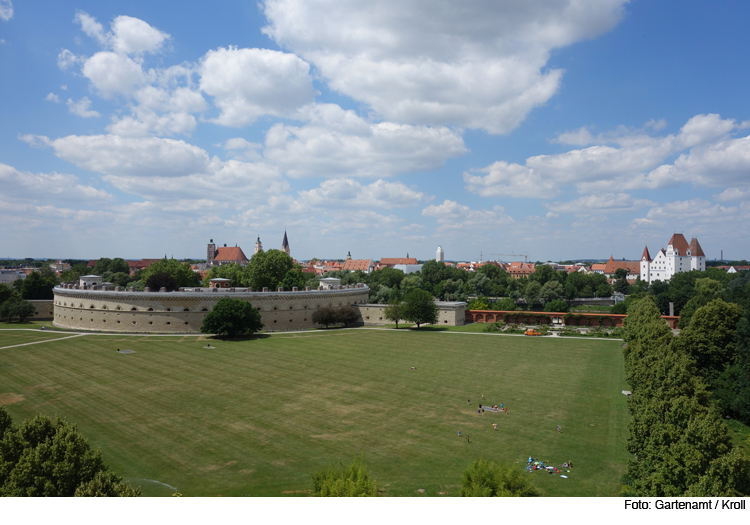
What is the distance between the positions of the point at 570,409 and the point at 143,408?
27.9 metres

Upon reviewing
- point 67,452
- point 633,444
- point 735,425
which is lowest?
point 735,425

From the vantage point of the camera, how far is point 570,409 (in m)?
28.6

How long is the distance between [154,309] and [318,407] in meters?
38.1

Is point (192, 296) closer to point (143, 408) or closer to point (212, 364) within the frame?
point (212, 364)

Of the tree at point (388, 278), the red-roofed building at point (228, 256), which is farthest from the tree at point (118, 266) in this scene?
the tree at point (388, 278)

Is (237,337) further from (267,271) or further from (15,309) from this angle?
(15,309)

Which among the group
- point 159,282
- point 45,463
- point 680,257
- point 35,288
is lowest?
point 45,463

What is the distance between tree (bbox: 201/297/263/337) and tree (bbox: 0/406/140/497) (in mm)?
37870

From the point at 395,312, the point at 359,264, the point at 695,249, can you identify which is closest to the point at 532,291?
the point at 395,312

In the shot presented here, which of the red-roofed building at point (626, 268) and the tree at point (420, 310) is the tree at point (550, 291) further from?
the red-roofed building at point (626, 268)

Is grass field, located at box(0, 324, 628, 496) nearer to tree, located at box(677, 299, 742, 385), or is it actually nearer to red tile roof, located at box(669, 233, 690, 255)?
tree, located at box(677, 299, 742, 385)

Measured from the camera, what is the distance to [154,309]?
57.5m

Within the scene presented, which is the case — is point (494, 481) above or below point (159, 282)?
below
